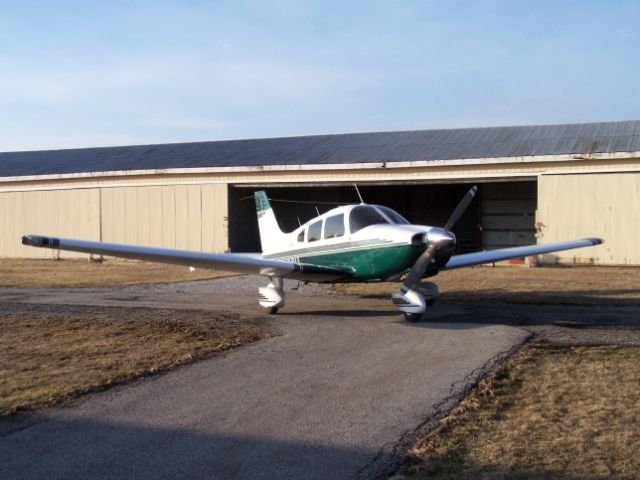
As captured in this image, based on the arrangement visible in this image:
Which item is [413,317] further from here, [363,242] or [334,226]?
[334,226]

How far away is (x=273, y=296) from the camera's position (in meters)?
13.9

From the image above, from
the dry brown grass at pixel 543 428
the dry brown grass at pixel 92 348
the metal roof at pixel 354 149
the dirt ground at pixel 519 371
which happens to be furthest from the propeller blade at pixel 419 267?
the metal roof at pixel 354 149

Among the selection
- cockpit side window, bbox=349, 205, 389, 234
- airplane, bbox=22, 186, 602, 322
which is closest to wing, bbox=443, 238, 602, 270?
airplane, bbox=22, 186, 602, 322

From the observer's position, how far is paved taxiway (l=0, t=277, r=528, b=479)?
5.15 m

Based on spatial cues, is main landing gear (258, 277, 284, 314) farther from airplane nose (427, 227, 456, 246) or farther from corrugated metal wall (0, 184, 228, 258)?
corrugated metal wall (0, 184, 228, 258)

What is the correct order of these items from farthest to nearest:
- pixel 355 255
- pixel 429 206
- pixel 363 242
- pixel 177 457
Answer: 1. pixel 429 206
2. pixel 355 255
3. pixel 363 242
4. pixel 177 457

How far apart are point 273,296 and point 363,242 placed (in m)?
2.17

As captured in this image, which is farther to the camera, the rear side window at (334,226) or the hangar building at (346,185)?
the hangar building at (346,185)

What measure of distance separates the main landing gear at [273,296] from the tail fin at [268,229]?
233 cm

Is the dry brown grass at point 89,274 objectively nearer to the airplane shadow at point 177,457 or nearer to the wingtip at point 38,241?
the wingtip at point 38,241

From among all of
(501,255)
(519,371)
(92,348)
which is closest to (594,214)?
(501,255)

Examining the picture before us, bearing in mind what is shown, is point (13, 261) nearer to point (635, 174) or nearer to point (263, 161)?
point (263, 161)

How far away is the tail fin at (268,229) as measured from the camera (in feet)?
54.9

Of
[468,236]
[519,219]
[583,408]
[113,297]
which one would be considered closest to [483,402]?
[583,408]
